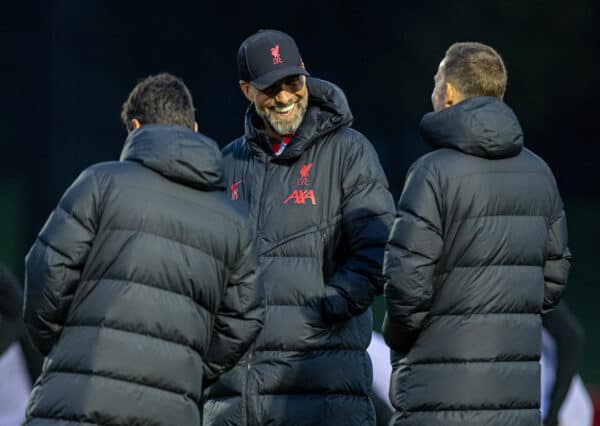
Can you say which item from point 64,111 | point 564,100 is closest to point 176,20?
point 64,111

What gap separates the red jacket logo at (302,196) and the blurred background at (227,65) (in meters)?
3.56

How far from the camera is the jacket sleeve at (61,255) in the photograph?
360 cm

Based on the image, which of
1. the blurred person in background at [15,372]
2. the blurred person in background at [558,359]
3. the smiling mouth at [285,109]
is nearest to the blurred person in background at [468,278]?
the smiling mouth at [285,109]

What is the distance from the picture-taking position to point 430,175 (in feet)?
13.1

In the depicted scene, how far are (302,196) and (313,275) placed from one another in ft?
0.81

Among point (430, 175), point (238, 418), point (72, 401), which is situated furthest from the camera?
point (238, 418)

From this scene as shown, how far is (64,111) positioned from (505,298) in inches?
179

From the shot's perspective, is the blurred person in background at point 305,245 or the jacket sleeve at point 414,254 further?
the blurred person in background at point 305,245

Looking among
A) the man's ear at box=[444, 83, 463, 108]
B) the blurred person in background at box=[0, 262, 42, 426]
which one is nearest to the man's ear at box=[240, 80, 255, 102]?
the man's ear at box=[444, 83, 463, 108]

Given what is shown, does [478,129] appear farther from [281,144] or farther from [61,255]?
[61,255]

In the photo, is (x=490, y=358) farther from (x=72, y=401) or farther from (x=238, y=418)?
(x=72, y=401)

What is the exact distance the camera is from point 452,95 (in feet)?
13.8

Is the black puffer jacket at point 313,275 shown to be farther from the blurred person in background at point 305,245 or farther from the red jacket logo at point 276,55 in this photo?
the red jacket logo at point 276,55

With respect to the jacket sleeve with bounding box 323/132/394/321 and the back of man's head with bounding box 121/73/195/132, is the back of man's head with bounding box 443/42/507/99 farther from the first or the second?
the back of man's head with bounding box 121/73/195/132
